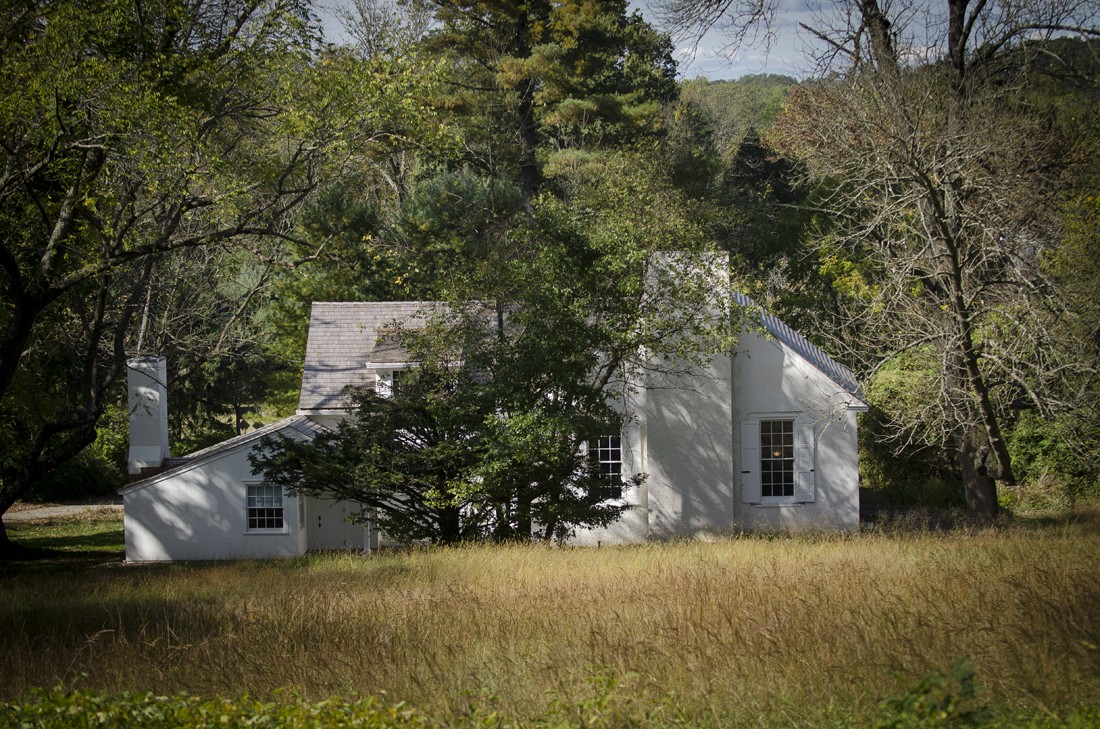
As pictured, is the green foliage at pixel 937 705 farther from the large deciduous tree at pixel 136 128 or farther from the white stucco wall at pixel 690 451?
the white stucco wall at pixel 690 451

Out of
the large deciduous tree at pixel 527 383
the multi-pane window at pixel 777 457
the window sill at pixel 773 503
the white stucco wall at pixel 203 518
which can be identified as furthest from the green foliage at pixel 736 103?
the white stucco wall at pixel 203 518

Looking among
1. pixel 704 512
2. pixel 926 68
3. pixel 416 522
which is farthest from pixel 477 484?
pixel 926 68

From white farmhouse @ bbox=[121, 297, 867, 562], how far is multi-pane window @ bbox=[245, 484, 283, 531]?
0.08ft

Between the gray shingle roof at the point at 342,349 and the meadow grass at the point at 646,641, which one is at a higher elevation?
the gray shingle roof at the point at 342,349

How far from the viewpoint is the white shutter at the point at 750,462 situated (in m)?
23.2

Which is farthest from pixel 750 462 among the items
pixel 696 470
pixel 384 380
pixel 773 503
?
pixel 384 380

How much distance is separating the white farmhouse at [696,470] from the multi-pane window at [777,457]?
23 millimetres

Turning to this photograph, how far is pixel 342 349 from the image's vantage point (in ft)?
90.5

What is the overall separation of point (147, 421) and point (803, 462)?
17.0 metres

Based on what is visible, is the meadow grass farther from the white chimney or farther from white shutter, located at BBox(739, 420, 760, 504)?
the white chimney

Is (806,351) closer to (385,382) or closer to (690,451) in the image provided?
(690,451)

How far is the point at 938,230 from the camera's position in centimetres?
1512

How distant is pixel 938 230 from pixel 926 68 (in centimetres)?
331

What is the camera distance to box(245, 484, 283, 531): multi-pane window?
25156 millimetres
